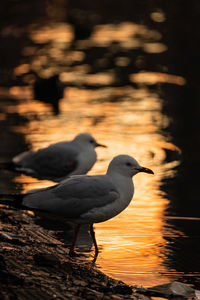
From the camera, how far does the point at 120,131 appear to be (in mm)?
12586

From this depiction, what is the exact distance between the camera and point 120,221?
848 cm

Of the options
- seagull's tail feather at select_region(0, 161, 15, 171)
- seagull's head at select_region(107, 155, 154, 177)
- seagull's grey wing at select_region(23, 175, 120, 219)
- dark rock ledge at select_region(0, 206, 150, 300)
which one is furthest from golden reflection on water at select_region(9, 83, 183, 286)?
seagull's head at select_region(107, 155, 154, 177)

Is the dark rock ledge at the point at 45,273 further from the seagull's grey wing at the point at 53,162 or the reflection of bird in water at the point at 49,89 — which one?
the reflection of bird in water at the point at 49,89

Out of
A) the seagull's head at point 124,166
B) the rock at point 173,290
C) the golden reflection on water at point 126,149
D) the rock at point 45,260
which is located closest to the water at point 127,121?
the golden reflection on water at point 126,149

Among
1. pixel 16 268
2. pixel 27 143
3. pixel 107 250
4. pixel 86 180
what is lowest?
pixel 16 268

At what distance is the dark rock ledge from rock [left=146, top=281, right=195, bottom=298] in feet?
0.51

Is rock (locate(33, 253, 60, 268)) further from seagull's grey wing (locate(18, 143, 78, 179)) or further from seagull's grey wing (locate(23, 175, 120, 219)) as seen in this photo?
seagull's grey wing (locate(18, 143, 78, 179))

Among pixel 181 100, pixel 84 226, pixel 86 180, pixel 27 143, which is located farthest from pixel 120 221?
pixel 181 100

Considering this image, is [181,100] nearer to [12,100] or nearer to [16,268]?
[12,100]

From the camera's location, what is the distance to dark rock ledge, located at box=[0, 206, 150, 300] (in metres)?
5.74

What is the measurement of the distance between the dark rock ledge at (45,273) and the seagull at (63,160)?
1.98 meters

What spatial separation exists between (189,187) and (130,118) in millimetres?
3767

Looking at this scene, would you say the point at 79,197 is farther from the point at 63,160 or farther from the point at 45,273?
the point at 63,160

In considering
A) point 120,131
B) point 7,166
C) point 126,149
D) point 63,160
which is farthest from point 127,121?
point 63,160
